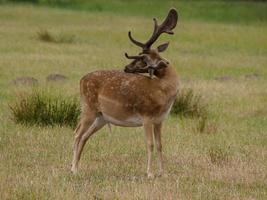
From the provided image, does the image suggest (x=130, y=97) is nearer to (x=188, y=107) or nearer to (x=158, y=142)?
(x=158, y=142)

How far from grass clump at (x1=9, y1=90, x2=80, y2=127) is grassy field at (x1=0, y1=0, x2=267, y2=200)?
27 centimetres

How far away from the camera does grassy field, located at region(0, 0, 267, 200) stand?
29.7 ft

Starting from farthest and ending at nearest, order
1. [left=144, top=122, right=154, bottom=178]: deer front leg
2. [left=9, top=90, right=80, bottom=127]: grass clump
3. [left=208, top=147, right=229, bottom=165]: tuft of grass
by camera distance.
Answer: [left=9, top=90, right=80, bottom=127]: grass clump < [left=208, top=147, right=229, bottom=165]: tuft of grass < [left=144, top=122, right=154, bottom=178]: deer front leg

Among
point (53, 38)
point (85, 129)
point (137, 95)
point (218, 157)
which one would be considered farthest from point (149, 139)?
point (53, 38)

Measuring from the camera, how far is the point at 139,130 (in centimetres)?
1384

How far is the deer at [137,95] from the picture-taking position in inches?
384

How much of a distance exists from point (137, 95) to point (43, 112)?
391cm

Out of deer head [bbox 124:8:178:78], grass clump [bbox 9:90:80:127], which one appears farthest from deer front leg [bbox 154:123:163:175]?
grass clump [bbox 9:90:80:127]

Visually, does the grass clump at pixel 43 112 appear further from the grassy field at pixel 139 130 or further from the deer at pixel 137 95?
the deer at pixel 137 95

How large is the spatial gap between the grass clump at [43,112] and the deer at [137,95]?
3200 millimetres

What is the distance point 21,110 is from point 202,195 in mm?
5451

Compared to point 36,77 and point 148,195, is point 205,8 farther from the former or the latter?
point 148,195

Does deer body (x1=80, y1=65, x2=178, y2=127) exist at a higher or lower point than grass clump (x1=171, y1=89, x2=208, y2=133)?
higher

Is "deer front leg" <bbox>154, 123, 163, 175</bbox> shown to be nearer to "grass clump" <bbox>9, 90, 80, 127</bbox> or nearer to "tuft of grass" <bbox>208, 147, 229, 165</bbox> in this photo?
"tuft of grass" <bbox>208, 147, 229, 165</bbox>
